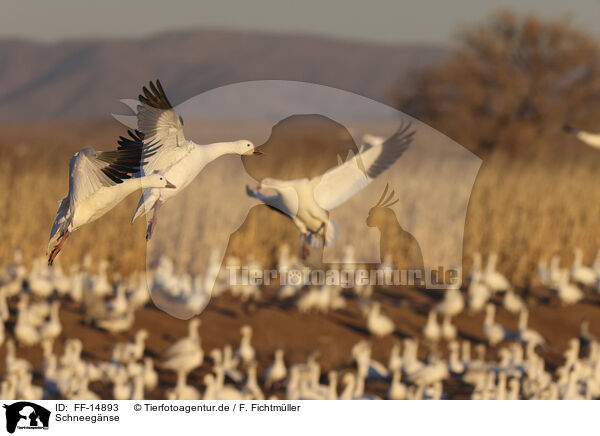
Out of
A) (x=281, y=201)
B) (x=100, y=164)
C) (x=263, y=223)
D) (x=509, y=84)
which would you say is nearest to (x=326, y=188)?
(x=281, y=201)

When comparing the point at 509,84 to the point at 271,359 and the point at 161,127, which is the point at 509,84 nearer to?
the point at 271,359

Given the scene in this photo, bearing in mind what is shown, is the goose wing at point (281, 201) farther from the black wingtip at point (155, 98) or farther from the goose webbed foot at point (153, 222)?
the black wingtip at point (155, 98)

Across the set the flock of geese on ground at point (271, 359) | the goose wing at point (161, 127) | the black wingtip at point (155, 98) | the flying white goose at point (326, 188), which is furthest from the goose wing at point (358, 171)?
the flock of geese on ground at point (271, 359)

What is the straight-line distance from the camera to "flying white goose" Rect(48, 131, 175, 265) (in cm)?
311

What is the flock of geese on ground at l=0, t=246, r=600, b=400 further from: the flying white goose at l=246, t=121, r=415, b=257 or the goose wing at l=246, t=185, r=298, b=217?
the goose wing at l=246, t=185, r=298, b=217

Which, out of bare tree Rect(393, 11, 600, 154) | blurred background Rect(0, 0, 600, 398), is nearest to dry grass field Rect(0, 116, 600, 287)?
blurred background Rect(0, 0, 600, 398)

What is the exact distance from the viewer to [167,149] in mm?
3340

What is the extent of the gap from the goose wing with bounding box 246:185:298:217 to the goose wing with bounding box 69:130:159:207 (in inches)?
16.5

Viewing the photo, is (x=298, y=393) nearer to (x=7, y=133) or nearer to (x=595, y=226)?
(x=595, y=226)

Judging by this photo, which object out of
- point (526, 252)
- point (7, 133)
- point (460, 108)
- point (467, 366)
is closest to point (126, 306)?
point (467, 366)

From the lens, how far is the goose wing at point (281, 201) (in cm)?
315

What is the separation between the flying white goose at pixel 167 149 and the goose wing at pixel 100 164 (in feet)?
0.16
